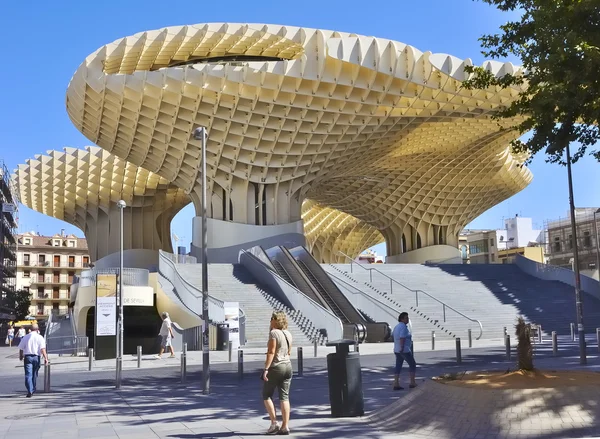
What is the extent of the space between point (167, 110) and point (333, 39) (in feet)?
36.7

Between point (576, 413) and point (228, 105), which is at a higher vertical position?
point (228, 105)

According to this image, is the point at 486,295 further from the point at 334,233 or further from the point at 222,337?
the point at 334,233

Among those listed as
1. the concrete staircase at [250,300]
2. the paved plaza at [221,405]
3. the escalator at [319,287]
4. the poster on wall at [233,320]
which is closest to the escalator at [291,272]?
the escalator at [319,287]

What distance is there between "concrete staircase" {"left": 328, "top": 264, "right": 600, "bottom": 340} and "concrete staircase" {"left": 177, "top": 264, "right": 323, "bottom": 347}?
570cm

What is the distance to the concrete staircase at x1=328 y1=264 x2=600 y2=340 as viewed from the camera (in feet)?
98.2

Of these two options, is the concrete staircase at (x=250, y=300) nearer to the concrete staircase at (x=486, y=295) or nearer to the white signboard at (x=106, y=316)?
the white signboard at (x=106, y=316)

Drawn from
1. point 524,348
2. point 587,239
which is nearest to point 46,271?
point 587,239

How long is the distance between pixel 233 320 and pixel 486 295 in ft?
53.5

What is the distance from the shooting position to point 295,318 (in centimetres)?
2755

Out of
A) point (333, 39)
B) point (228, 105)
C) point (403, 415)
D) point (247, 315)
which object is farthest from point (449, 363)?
point (228, 105)

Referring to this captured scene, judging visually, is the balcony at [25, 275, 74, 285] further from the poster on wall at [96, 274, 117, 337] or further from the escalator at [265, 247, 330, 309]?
the poster on wall at [96, 274, 117, 337]

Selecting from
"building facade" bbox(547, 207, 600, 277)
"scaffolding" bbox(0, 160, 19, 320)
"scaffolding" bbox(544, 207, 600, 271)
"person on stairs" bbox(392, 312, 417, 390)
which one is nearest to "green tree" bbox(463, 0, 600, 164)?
"person on stairs" bbox(392, 312, 417, 390)

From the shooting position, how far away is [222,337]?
974 inches

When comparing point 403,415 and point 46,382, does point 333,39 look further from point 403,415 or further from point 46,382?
point 403,415
